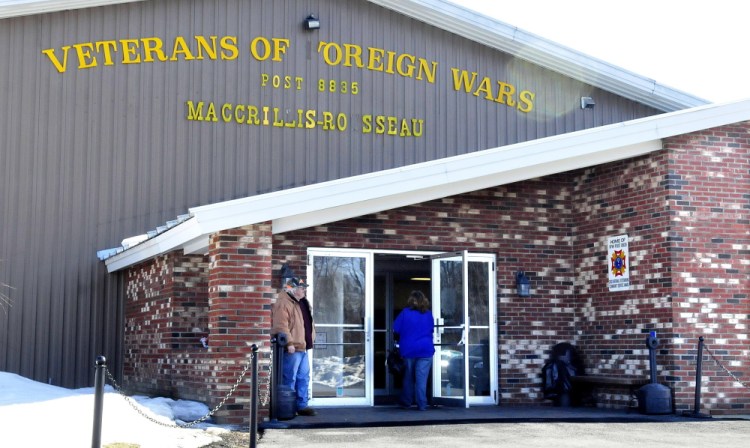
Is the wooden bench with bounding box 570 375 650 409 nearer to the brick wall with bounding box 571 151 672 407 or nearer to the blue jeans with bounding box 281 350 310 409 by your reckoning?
the brick wall with bounding box 571 151 672 407

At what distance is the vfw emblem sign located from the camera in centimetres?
1476

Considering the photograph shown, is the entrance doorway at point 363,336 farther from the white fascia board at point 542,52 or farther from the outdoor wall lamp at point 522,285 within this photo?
the white fascia board at point 542,52

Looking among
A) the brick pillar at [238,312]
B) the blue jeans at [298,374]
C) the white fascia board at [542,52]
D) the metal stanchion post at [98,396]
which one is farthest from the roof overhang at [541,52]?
the metal stanchion post at [98,396]

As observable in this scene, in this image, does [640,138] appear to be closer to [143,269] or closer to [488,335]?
[488,335]

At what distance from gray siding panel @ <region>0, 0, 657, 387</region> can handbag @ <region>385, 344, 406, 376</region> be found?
165 inches

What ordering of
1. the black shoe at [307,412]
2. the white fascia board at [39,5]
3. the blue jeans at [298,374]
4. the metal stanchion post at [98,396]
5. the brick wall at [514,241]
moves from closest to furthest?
the metal stanchion post at [98,396] → the blue jeans at [298,374] → the black shoe at [307,412] → the brick wall at [514,241] → the white fascia board at [39,5]

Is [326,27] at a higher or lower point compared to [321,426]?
higher

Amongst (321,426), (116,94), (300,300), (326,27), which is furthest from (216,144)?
(321,426)

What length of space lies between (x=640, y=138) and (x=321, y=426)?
566cm

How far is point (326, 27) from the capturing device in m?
18.5

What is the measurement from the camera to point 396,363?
14.8 metres

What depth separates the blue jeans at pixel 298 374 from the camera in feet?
42.0

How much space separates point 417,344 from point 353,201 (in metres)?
2.41

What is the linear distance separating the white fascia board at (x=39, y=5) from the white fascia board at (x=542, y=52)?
4851 mm
